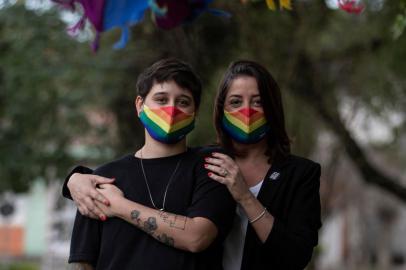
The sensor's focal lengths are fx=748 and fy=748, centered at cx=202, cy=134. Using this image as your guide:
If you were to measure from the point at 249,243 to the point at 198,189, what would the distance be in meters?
0.37

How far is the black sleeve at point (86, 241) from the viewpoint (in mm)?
3291

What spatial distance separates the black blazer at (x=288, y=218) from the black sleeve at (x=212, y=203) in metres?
0.19

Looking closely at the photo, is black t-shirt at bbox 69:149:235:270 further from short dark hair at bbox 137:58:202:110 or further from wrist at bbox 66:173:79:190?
short dark hair at bbox 137:58:202:110

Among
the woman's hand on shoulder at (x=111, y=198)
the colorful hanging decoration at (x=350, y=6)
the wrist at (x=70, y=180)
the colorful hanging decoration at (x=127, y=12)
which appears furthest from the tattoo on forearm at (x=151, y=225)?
the colorful hanging decoration at (x=127, y=12)

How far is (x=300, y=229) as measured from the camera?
3.32 m

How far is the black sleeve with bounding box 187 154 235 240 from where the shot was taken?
3.18 metres

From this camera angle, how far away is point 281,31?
9.56 m

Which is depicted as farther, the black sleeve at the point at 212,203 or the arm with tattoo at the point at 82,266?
the arm with tattoo at the point at 82,266

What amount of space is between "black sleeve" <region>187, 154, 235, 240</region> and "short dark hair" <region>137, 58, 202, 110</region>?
0.38 m

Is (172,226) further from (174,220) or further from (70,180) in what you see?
(70,180)

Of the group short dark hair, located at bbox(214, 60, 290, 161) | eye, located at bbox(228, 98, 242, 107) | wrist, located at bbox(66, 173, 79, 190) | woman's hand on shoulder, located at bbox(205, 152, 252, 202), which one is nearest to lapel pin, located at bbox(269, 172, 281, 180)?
short dark hair, located at bbox(214, 60, 290, 161)

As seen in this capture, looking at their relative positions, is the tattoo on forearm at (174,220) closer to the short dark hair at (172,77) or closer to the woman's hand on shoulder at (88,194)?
the woman's hand on shoulder at (88,194)

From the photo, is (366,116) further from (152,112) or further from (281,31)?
(152,112)

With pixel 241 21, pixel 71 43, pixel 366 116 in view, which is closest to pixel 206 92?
pixel 241 21
